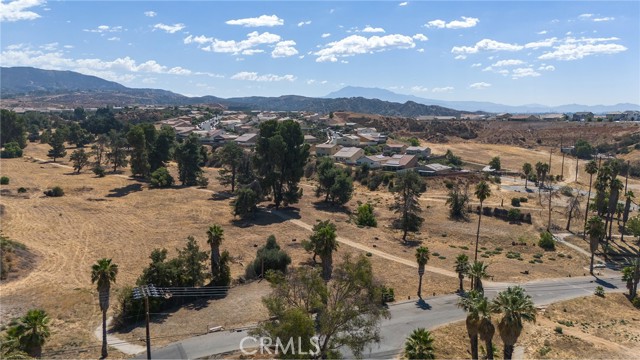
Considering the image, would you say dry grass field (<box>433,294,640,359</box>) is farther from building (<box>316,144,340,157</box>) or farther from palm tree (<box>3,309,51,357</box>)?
building (<box>316,144,340,157</box>)

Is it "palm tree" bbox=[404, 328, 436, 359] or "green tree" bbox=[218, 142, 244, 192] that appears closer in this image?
"palm tree" bbox=[404, 328, 436, 359]

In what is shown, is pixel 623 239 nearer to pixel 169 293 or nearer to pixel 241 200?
pixel 241 200

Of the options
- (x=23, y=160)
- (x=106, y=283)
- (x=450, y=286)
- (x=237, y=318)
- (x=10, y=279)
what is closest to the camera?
(x=106, y=283)

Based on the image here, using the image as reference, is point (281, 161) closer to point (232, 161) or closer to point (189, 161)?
point (232, 161)

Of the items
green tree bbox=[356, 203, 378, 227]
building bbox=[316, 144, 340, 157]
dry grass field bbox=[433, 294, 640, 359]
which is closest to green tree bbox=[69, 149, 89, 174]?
building bbox=[316, 144, 340, 157]

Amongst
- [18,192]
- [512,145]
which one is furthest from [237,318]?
[512,145]

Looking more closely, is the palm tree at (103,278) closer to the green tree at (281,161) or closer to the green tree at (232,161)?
the green tree at (281,161)
